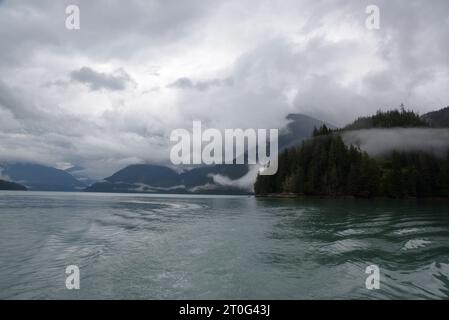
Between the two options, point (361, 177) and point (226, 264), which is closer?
point (226, 264)

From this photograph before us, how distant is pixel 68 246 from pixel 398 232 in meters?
33.4

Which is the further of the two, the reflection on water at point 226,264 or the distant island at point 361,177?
the distant island at point 361,177

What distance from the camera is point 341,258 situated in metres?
23.0

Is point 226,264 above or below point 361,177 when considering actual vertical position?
below

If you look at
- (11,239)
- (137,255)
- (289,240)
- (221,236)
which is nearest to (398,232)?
(289,240)

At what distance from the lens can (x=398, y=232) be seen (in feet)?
115

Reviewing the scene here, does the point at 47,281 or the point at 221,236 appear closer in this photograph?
the point at 47,281

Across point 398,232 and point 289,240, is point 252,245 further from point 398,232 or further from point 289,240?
point 398,232

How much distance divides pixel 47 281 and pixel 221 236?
18.6 m

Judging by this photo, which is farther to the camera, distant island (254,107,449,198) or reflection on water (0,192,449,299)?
distant island (254,107,449,198)
